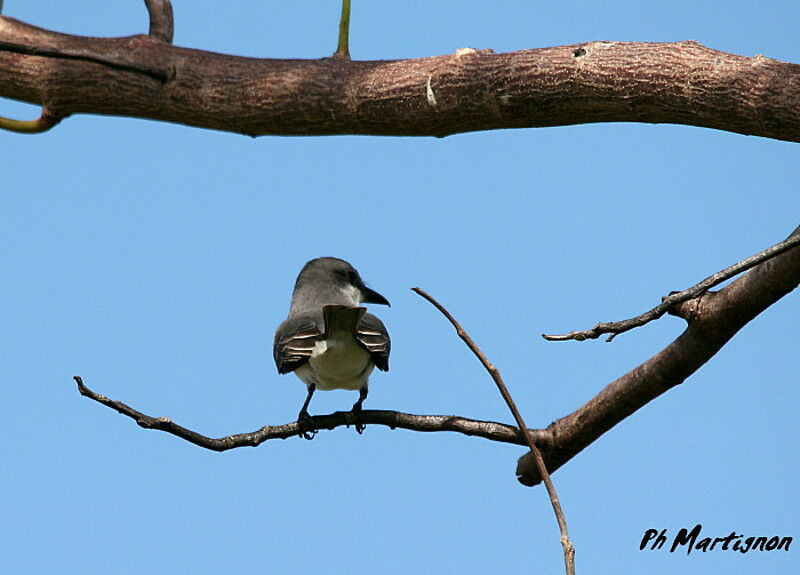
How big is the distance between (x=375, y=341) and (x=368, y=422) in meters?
1.47

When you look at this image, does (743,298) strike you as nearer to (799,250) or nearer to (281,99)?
(799,250)

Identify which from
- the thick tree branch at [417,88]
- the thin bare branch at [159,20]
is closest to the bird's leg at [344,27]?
the thick tree branch at [417,88]

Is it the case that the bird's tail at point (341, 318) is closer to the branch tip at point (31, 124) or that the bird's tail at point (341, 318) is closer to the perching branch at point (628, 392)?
the perching branch at point (628, 392)

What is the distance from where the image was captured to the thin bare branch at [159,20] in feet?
14.3

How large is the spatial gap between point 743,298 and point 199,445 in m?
2.19

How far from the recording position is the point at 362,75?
4047 mm

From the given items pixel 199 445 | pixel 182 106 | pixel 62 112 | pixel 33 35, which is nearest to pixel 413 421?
pixel 199 445

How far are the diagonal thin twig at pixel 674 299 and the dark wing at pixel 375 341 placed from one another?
2837 mm

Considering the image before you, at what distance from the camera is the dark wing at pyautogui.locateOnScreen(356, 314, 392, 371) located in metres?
5.84

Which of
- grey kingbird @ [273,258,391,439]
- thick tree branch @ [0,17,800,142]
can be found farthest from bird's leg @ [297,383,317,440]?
thick tree branch @ [0,17,800,142]

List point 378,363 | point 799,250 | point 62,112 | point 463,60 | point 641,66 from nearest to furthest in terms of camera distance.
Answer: point 799,250
point 641,66
point 463,60
point 62,112
point 378,363

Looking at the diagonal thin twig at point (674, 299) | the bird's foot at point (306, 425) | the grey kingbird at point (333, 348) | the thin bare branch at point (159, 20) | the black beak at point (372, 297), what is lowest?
the diagonal thin twig at point (674, 299)

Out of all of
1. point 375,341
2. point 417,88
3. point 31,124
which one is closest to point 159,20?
point 31,124

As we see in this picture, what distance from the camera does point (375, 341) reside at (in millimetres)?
5879
